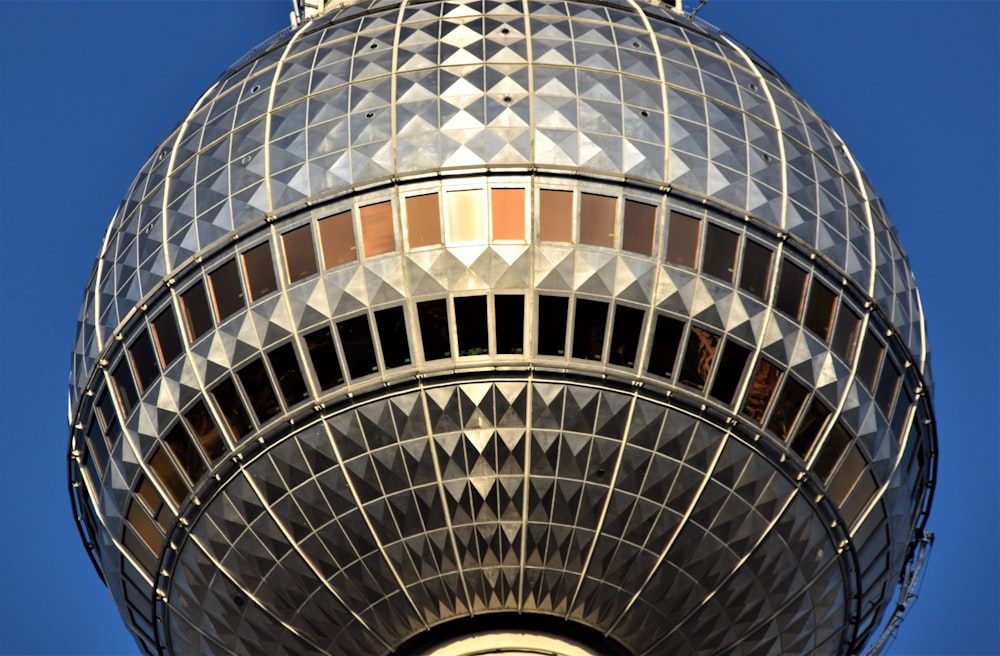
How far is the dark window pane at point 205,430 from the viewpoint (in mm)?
42500

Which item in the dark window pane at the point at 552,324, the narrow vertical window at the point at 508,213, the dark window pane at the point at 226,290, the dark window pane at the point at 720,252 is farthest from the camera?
the dark window pane at the point at 226,290

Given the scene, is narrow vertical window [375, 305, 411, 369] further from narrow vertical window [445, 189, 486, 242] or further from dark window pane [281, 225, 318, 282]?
narrow vertical window [445, 189, 486, 242]

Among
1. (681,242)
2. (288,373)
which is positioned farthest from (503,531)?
(681,242)

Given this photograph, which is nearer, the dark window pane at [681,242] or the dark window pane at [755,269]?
the dark window pane at [681,242]

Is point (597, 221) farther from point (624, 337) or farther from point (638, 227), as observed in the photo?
point (624, 337)

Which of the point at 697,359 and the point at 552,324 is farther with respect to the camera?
the point at 697,359

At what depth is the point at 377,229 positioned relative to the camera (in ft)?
138

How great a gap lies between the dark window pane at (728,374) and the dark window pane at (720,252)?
1398mm

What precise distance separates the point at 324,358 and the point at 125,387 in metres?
4.90

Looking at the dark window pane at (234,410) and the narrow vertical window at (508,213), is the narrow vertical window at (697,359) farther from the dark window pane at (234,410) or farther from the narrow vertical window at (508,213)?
the dark window pane at (234,410)

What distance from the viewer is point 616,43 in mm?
45062

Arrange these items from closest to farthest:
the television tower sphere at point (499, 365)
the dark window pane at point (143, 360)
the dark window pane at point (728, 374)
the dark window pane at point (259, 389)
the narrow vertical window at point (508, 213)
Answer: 1. the television tower sphere at point (499, 365)
2. the narrow vertical window at point (508, 213)
3. the dark window pane at point (259, 389)
4. the dark window pane at point (728, 374)
5. the dark window pane at point (143, 360)

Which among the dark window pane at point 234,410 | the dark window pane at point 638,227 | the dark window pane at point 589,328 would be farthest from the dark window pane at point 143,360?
the dark window pane at point 638,227

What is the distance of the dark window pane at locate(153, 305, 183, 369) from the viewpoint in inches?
1694
